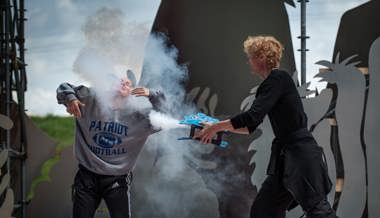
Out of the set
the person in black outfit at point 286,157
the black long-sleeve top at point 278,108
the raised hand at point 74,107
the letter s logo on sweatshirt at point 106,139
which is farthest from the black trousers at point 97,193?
the black long-sleeve top at point 278,108

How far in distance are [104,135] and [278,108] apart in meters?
1.18

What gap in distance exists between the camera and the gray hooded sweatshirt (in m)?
4.01

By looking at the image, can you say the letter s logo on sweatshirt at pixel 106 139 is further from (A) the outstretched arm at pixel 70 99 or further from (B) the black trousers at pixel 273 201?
(B) the black trousers at pixel 273 201

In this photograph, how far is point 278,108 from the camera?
3660 millimetres

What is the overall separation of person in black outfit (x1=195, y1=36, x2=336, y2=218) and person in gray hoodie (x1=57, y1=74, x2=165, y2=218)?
67 centimetres

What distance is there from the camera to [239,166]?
18.6ft

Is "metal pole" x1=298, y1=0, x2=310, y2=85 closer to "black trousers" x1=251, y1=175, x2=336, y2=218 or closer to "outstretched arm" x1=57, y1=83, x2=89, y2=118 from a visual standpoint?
"black trousers" x1=251, y1=175, x2=336, y2=218

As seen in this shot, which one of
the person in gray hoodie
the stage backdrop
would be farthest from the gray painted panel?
the person in gray hoodie

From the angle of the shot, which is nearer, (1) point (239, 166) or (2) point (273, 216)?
(2) point (273, 216)

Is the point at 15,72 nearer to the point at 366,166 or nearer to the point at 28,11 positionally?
the point at 28,11

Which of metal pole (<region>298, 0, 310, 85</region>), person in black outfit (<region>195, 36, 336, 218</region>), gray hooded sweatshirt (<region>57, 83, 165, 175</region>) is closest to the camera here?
person in black outfit (<region>195, 36, 336, 218</region>)

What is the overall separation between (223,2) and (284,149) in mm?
2389

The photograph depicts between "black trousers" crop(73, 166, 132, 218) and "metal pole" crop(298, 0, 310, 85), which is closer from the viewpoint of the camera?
"black trousers" crop(73, 166, 132, 218)

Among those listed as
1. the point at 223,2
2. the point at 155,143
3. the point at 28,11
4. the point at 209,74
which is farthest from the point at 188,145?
the point at 28,11
